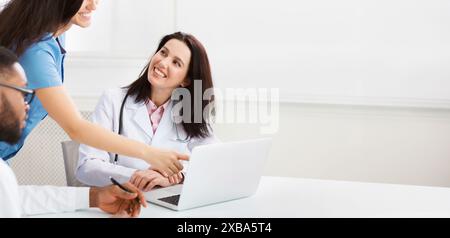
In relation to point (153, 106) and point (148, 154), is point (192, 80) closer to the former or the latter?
point (153, 106)

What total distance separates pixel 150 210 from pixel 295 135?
120 cm

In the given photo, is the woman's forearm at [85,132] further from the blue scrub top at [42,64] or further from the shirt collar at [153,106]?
the shirt collar at [153,106]

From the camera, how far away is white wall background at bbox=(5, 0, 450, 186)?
7.79ft

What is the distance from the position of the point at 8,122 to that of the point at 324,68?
58.8 inches

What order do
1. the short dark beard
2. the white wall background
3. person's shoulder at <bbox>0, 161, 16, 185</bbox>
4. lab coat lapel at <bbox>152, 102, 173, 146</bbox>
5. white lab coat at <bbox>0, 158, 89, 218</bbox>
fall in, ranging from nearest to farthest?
1. person's shoulder at <bbox>0, 161, 16, 185</bbox>
2. the short dark beard
3. white lab coat at <bbox>0, 158, 89, 218</bbox>
4. lab coat lapel at <bbox>152, 102, 173, 146</bbox>
5. the white wall background

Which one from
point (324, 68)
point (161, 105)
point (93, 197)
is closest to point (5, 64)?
point (93, 197)

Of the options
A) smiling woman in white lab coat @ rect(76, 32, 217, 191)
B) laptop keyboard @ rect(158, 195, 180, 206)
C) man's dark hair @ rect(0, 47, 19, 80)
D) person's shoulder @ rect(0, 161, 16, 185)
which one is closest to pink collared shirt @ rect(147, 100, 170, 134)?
smiling woman in white lab coat @ rect(76, 32, 217, 191)

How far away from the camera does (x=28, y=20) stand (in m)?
1.38

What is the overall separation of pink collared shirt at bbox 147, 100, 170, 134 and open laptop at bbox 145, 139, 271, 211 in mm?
431

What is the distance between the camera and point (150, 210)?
135 centimetres

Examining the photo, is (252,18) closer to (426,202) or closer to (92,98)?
(92,98)

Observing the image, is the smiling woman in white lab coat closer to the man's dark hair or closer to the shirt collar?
the shirt collar

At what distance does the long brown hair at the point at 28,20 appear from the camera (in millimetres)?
1361

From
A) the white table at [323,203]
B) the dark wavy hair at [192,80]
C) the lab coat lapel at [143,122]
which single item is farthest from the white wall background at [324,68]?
the white table at [323,203]
